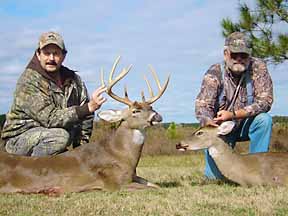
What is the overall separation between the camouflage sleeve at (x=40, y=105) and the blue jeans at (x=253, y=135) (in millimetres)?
1754

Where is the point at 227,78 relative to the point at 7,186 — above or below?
above

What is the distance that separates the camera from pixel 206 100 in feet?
24.8

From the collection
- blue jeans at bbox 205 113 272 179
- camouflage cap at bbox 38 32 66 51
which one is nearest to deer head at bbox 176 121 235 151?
blue jeans at bbox 205 113 272 179

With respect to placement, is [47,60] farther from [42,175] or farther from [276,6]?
[276,6]

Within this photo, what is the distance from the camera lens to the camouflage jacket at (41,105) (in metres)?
7.04

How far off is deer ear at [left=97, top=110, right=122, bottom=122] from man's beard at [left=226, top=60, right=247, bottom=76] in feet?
5.03

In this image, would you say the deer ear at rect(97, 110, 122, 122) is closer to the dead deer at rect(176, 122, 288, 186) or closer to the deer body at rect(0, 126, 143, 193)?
the deer body at rect(0, 126, 143, 193)

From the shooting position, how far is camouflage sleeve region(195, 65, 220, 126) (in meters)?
7.54

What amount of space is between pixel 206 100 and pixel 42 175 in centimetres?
228

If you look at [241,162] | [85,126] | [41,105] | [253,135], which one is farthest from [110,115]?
[253,135]

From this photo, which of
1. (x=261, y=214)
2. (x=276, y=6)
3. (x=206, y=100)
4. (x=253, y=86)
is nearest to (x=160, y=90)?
(x=206, y=100)

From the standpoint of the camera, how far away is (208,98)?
757 cm

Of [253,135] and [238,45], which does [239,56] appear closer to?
[238,45]

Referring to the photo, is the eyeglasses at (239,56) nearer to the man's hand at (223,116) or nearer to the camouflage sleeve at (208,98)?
the camouflage sleeve at (208,98)
